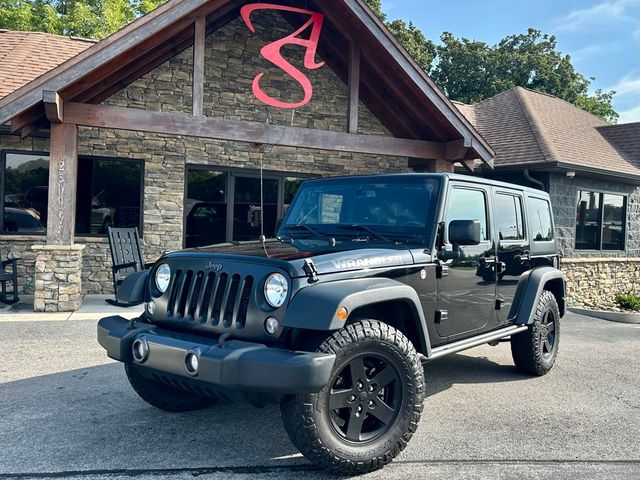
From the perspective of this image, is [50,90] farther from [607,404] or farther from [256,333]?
[607,404]

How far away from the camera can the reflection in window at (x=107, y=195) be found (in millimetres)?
10859

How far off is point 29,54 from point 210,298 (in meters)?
10.9

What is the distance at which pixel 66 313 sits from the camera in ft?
28.0

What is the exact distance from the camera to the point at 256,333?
3332mm

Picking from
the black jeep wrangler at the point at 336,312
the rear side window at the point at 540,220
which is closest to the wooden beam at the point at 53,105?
the black jeep wrangler at the point at 336,312

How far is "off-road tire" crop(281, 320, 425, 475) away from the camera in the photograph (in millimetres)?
3170

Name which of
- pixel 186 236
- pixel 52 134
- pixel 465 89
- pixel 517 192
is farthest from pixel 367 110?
pixel 465 89

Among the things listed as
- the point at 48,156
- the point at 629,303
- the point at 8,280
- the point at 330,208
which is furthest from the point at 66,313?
the point at 629,303

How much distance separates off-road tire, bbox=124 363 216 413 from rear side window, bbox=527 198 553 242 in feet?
11.9

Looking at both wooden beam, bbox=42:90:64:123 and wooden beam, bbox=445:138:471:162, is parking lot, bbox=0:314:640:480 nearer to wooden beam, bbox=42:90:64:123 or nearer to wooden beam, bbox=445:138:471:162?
A: wooden beam, bbox=42:90:64:123

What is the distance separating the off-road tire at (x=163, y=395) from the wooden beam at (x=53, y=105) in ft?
17.0

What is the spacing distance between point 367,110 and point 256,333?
1011 cm

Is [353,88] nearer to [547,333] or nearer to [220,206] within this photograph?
[220,206]

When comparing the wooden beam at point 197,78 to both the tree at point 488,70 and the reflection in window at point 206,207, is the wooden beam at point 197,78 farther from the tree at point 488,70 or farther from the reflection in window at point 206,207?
the tree at point 488,70
